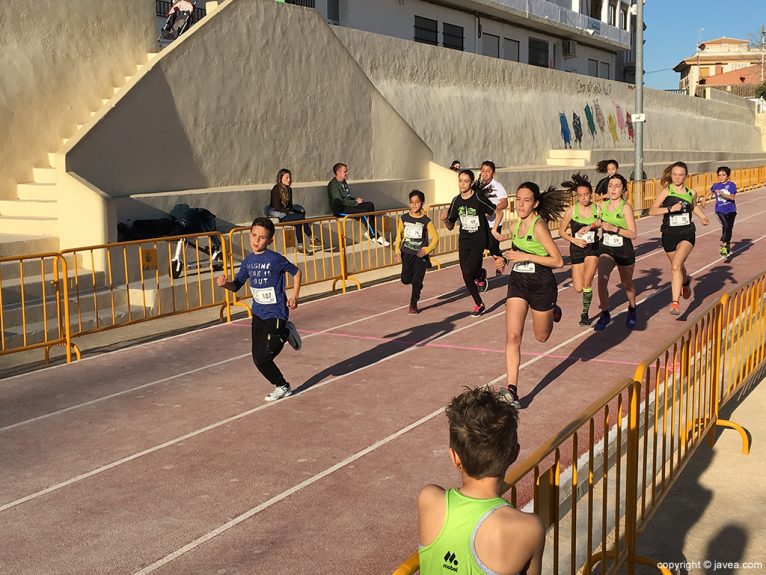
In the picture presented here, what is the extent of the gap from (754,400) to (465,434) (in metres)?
5.84

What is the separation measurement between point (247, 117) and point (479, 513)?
639 inches

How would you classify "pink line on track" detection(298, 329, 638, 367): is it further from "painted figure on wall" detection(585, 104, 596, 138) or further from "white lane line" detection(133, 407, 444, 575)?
"painted figure on wall" detection(585, 104, 596, 138)

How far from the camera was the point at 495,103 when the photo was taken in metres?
30.7

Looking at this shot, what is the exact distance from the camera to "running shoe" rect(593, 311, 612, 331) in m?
11.0

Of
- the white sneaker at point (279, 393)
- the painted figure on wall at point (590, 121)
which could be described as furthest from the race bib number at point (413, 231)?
the painted figure on wall at point (590, 121)

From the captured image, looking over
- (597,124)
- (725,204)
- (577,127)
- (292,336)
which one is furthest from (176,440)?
(597,124)

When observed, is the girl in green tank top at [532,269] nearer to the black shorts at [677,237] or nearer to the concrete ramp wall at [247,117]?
the black shorts at [677,237]

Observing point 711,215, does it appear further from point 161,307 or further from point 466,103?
point 161,307

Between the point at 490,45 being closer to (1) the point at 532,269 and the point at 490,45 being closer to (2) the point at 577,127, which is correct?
(2) the point at 577,127

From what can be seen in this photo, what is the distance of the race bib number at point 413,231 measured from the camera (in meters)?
12.3

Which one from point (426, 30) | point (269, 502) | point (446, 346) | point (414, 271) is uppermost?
point (426, 30)

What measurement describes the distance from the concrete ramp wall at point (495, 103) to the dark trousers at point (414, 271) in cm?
1122

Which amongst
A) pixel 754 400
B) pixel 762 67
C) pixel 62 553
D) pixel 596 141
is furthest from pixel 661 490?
pixel 762 67

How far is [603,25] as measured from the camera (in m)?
50.8
